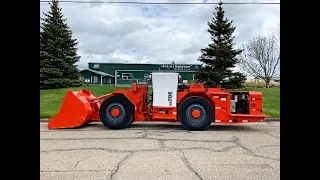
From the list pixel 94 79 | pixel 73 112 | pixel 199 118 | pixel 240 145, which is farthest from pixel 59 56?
pixel 240 145

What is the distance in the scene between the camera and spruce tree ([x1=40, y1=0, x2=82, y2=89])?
26531mm

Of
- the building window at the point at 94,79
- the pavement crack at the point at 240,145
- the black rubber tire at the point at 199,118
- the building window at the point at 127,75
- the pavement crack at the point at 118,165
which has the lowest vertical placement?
the pavement crack at the point at 240,145

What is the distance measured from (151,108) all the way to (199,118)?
147 cm

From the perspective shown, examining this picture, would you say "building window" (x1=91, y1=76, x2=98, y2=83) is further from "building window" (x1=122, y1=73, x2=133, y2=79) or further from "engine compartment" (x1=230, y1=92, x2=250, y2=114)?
"engine compartment" (x1=230, y1=92, x2=250, y2=114)

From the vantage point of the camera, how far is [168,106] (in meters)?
10.0

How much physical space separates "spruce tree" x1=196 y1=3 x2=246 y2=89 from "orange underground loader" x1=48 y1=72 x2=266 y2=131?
14.1 meters

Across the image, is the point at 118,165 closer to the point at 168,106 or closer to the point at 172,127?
the point at 168,106

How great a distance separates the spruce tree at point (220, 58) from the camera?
24719mm

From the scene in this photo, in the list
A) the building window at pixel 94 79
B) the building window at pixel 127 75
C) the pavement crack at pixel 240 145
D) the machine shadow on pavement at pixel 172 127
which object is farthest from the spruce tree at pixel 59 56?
the pavement crack at pixel 240 145

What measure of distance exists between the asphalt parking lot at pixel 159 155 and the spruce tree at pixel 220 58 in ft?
49.6

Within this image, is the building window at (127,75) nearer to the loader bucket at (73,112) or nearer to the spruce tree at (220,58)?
the spruce tree at (220,58)

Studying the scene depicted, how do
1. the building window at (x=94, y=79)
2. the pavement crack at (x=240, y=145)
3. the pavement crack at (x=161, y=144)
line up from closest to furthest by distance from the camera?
1. the pavement crack at (x=240, y=145)
2. the pavement crack at (x=161, y=144)
3. the building window at (x=94, y=79)
